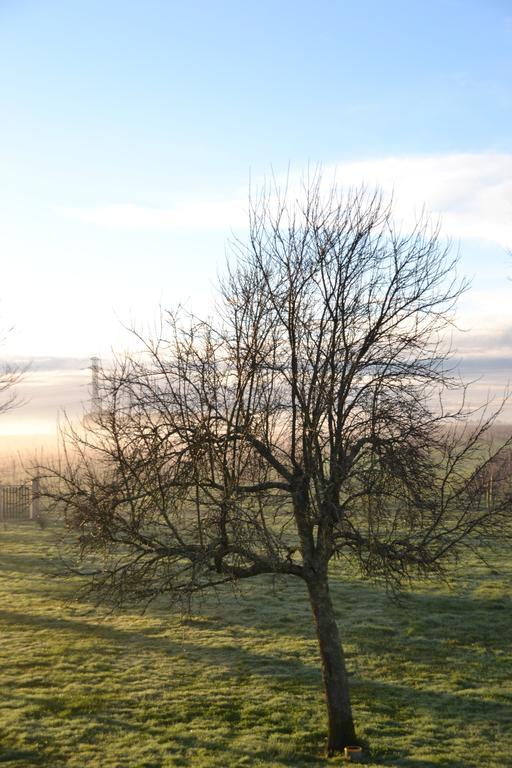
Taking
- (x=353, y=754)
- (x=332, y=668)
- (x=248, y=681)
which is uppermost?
(x=332, y=668)

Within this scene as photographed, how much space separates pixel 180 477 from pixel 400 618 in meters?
13.5

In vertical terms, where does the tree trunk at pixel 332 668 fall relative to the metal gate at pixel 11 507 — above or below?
below

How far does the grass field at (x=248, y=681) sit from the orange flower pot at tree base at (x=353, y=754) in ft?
0.99

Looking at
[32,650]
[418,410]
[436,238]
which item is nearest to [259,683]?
[32,650]

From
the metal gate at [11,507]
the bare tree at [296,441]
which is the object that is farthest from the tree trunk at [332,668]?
the metal gate at [11,507]

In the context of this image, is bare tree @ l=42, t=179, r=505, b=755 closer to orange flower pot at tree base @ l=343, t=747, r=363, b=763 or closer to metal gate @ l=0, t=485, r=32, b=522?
orange flower pot at tree base @ l=343, t=747, r=363, b=763

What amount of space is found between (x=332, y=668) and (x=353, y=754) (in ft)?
4.43

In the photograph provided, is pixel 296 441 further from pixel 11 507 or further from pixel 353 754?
pixel 11 507

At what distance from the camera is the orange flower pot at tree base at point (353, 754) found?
38.2ft

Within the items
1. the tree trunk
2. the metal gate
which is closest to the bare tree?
the tree trunk

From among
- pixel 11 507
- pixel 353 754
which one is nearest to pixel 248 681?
pixel 353 754

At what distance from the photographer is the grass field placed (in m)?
12.5

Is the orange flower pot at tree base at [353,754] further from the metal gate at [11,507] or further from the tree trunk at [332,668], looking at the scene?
the metal gate at [11,507]

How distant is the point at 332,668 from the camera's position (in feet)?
39.1
